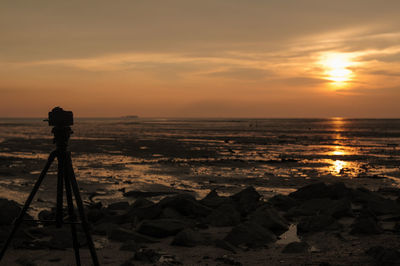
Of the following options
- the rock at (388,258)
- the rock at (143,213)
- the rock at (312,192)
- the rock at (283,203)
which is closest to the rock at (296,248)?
the rock at (388,258)

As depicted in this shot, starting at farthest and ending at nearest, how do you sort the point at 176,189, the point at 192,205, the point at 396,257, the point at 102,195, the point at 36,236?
the point at 176,189 < the point at 102,195 < the point at 192,205 < the point at 36,236 < the point at 396,257

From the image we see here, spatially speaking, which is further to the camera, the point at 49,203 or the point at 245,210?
the point at 49,203

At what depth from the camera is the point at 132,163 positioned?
2698 cm

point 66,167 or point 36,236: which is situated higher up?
point 66,167

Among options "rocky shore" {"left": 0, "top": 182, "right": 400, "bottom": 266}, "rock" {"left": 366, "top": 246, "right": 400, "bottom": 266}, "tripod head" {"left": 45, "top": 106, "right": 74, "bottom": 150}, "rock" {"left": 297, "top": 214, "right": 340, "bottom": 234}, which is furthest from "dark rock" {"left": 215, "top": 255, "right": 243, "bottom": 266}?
"tripod head" {"left": 45, "top": 106, "right": 74, "bottom": 150}

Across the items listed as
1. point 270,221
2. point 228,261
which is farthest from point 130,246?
point 270,221

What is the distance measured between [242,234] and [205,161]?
1957 centimetres

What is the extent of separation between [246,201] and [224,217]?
7.20 ft

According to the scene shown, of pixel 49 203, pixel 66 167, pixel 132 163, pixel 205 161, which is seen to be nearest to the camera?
pixel 66 167

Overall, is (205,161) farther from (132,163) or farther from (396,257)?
(396,257)

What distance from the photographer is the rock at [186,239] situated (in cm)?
903

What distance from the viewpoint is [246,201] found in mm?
13047

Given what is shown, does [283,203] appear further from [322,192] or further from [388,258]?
[388,258]

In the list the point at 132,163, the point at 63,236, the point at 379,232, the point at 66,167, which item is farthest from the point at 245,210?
the point at 132,163
